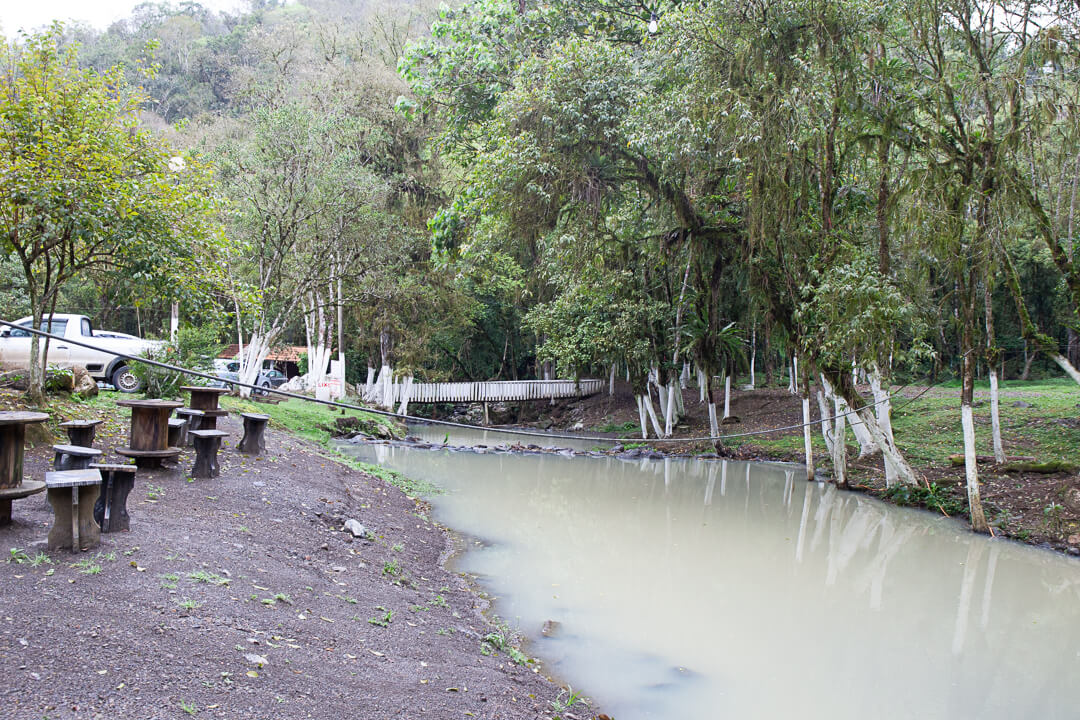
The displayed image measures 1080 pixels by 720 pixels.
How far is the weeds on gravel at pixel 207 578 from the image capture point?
4199 millimetres

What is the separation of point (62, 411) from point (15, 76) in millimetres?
3625

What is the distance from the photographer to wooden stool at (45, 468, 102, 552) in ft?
13.5

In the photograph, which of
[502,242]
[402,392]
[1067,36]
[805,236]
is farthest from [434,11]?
[1067,36]

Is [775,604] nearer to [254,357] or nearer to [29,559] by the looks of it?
[29,559]

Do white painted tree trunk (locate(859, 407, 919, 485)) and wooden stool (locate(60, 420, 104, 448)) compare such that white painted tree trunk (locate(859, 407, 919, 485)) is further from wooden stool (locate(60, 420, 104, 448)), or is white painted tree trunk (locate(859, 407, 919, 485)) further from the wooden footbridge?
the wooden footbridge

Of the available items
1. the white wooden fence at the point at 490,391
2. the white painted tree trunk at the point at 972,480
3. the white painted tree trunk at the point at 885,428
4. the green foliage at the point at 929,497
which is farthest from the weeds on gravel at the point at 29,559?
the white wooden fence at the point at 490,391

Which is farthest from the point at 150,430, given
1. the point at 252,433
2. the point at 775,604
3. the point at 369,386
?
the point at 369,386

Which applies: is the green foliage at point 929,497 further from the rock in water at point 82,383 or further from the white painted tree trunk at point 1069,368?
the rock in water at point 82,383

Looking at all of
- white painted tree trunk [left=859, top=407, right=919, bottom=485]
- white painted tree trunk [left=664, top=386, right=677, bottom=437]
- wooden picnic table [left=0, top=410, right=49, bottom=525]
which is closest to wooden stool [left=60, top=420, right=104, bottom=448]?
wooden picnic table [left=0, top=410, right=49, bottom=525]

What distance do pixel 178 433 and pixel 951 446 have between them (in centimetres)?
1354

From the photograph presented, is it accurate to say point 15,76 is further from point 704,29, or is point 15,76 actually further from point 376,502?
point 704,29

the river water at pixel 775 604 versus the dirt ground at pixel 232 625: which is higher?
the dirt ground at pixel 232 625

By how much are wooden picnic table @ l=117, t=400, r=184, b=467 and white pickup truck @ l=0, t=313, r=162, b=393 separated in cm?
578

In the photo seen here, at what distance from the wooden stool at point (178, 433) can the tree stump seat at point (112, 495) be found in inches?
123
